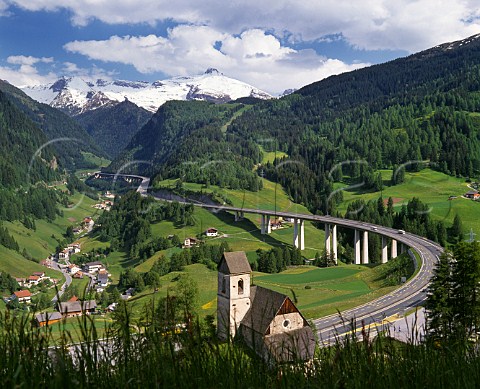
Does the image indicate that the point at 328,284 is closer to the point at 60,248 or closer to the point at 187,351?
the point at 187,351

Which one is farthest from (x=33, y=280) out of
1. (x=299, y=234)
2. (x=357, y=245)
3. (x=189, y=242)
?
(x=357, y=245)

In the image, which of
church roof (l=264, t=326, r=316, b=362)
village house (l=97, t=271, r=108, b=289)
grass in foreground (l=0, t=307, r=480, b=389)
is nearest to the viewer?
grass in foreground (l=0, t=307, r=480, b=389)

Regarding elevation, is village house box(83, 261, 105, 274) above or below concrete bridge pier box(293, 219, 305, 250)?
below

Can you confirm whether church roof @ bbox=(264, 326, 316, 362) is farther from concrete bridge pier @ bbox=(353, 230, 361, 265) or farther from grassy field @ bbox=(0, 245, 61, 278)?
grassy field @ bbox=(0, 245, 61, 278)

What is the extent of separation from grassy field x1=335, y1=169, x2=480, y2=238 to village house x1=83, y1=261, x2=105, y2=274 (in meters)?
92.0

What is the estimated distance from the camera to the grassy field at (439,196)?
5797 inches

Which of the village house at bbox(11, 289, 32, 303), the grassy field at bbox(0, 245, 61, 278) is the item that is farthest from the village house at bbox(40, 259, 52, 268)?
the village house at bbox(11, 289, 32, 303)

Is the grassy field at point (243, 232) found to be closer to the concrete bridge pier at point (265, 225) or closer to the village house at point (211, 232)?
the concrete bridge pier at point (265, 225)

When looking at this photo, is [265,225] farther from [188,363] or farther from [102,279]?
[188,363]

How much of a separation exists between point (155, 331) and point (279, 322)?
36.4 meters

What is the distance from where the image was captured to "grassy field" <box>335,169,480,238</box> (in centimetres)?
14725

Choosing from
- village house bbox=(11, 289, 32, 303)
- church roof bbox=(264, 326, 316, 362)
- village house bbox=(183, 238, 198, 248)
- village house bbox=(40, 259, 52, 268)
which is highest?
church roof bbox=(264, 326, 316, 362)

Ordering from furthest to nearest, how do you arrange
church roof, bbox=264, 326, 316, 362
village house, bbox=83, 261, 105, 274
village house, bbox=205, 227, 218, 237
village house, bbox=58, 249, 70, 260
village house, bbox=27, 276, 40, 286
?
1. village house, bbox=58, 249, 70, 260
2. village house, bbox=83, 261, 105, 274
3. village house, bbox=205, 227, 218, 237
4. village house, bbox=27, 276, 40, 286
5. church roof, bbox=264, 326, 316, 362

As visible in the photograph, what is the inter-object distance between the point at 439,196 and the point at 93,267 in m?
125
